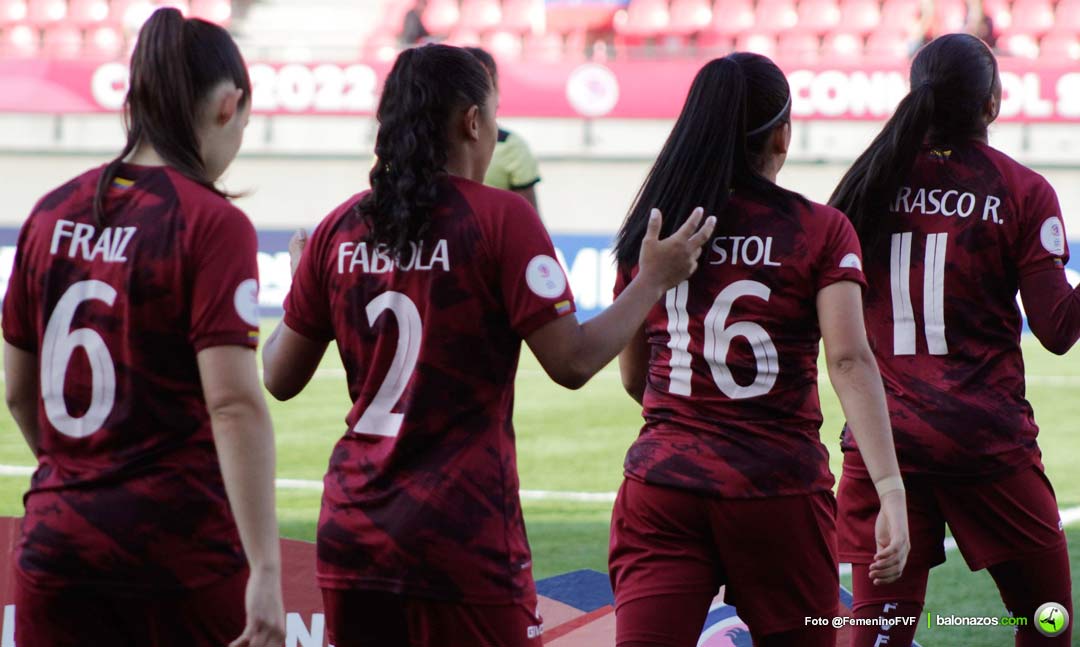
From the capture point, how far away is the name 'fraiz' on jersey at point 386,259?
7.79 ft

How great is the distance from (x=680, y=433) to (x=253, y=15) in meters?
19.1

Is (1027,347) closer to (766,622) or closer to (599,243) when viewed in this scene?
(599,243)

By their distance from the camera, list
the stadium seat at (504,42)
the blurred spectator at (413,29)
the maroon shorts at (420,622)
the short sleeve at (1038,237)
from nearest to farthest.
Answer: the maroon shorts at (420,622) < the short sleeve at (1038,237) < the blurred spectator at (413,29) < the stadium seat at (504,42)

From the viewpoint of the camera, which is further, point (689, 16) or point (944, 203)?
point (689, 16)

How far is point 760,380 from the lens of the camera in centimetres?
277

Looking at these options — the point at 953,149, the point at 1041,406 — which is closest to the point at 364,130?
the point at 1041,406

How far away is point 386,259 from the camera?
2412mm

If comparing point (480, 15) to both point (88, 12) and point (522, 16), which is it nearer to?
point (522, 16)

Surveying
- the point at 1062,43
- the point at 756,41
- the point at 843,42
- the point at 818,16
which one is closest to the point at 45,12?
the point at 756,41

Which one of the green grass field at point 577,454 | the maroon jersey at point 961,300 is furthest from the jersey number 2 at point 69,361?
the green grass field at point 577,454

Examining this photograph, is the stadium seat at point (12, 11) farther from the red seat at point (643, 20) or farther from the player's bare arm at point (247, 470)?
the player's bare arm at point (247, 470)

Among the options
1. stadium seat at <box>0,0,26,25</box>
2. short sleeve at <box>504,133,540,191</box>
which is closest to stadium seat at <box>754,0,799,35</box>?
stadium seat at <box>0,0,26,25</box>

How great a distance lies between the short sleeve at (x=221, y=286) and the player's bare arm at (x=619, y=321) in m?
0.49

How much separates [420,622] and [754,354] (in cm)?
87
